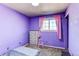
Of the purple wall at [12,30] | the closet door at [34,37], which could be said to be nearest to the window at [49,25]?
the closet door at [34,37]

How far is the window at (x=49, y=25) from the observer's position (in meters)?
1.41

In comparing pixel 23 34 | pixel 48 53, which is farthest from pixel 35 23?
pixel 48 53

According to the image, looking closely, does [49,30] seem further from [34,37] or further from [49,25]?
[34,37]

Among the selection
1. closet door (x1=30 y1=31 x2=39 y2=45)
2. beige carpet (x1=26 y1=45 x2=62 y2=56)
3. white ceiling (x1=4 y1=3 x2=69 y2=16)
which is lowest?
beige carpet (x1=26 y1=45 x2=62 y2=56)

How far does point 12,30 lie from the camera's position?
1.41 meters

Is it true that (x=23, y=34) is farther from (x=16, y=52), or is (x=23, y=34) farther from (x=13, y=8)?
(x=13, y=8)

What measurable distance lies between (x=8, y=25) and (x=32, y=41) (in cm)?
44

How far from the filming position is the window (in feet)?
4.63

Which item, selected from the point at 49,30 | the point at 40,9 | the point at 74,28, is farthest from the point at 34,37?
the point at 74,28

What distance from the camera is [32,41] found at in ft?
4.81

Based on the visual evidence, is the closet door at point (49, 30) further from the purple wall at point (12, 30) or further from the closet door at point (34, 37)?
the purple wall at point (12, 30)

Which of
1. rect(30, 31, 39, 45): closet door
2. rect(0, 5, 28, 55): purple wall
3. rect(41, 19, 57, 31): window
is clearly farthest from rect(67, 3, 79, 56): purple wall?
rect(0, 5, 28, 55): purple wall

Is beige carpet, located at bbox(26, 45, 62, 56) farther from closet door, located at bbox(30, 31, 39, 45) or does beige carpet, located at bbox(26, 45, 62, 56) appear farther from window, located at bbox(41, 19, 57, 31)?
window, located at bbox(41, 19, 57, 31)

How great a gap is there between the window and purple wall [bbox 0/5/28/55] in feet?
0.89
